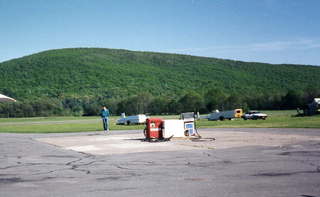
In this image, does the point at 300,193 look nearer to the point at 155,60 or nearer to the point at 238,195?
the point at 238,195

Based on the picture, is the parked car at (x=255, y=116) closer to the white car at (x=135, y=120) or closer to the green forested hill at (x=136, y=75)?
the white car at (x=135, y=120)

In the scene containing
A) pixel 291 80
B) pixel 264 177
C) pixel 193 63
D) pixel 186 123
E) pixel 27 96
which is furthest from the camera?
pixel 193 63

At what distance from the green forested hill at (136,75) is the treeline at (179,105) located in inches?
1027

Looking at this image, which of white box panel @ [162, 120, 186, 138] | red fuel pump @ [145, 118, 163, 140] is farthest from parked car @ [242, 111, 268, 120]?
red fuel pump @ [145, 118, 163, 140]

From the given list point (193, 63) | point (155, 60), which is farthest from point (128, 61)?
point (193, 63)

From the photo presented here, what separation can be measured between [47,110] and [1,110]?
31.8 ft

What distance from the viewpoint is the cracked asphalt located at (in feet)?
27.3

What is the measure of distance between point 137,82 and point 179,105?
55.6m

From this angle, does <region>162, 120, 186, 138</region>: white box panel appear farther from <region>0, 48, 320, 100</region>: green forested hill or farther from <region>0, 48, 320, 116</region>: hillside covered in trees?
<region>0, 48, 320, 100</region>: green forested hill

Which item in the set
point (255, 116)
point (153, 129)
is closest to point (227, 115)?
point (255, 116)

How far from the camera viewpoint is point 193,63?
6796 inches

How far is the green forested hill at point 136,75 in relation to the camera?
135375mm

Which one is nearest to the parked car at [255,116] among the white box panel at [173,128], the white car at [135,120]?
the white car at [135,120]

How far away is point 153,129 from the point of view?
21.6m
